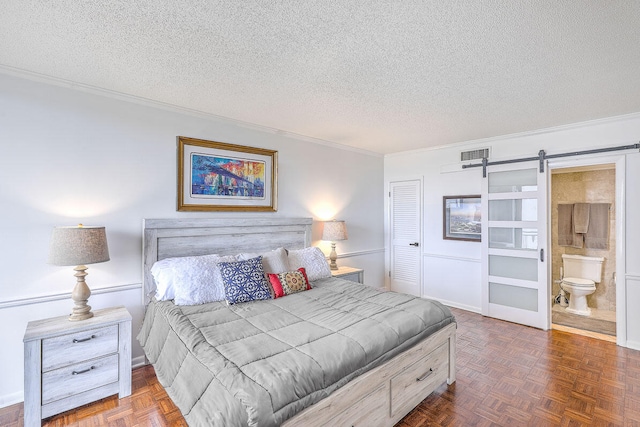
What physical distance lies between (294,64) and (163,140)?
1.63m

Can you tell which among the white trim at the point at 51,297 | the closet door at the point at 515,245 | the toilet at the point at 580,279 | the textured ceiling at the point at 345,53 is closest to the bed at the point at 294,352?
the white trim at the point at 51,297

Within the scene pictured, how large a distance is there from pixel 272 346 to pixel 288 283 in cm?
115

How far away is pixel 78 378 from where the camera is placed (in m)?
2.18

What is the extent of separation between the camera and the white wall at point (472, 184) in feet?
10.5

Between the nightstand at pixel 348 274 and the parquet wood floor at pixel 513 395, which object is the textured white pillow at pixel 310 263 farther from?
the parquet wood floor at pixel 513 395

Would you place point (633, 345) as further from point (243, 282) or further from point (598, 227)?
point (243, 282)

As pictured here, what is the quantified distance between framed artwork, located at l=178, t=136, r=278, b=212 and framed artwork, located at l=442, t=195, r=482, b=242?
2.65 m

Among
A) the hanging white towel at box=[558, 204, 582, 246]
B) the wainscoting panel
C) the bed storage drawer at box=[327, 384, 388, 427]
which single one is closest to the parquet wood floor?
the bed storage drawer at box=[327, 384, 388, 427]

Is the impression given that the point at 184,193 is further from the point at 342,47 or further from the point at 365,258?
the point at 365,258

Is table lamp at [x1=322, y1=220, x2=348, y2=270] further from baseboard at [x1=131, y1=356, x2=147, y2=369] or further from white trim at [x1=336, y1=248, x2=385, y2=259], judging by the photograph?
baseboard at [x1=131, y1=356, x2=147, y2=369]

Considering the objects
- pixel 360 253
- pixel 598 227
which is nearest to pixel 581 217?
pixel 598 227

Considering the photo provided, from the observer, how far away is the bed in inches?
55.7

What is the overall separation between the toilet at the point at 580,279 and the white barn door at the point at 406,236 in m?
2.10

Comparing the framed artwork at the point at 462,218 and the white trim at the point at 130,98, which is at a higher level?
the white trim at the point at 130,98
